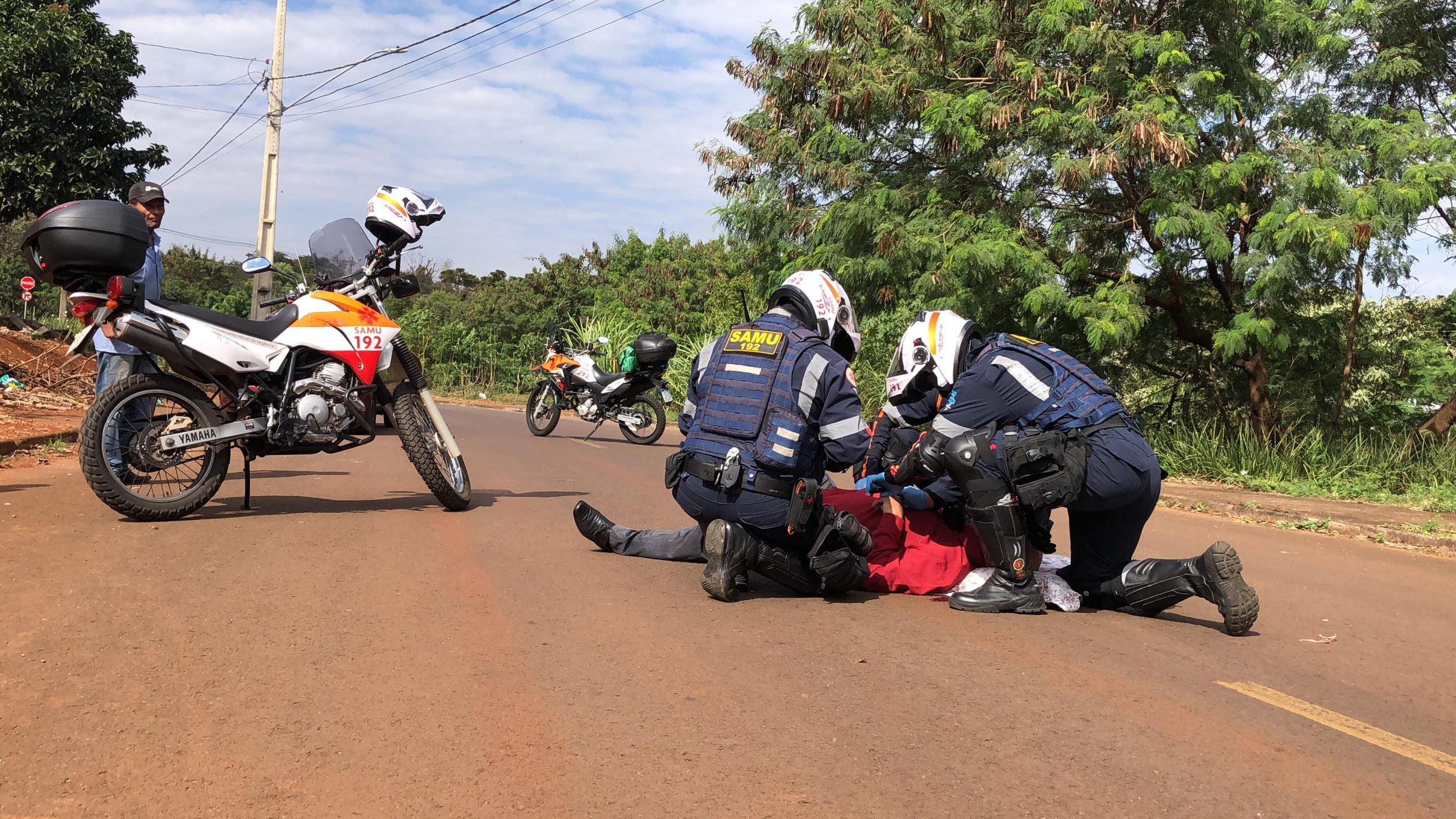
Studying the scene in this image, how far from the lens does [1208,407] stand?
16156 mm

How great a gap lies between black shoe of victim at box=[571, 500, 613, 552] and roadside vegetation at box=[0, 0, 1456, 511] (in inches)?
325

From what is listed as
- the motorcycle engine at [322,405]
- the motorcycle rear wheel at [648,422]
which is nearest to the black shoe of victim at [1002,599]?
the motorcycle engine at [322,405]

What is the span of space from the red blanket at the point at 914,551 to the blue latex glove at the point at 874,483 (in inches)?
6.1

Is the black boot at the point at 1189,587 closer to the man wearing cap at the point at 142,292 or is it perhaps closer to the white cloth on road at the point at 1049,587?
the white cloth on road at the point at 1049,587

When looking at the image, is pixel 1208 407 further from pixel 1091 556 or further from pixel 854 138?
pixel 1091 556

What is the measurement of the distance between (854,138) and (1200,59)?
16.3 ft

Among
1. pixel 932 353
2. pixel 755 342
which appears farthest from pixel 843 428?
pixel 932 353

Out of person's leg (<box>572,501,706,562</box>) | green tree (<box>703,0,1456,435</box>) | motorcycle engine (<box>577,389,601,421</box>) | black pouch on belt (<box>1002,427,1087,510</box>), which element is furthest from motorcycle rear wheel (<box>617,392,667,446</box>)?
black pouch on belt (<box>1002,427,1087,510</box>)

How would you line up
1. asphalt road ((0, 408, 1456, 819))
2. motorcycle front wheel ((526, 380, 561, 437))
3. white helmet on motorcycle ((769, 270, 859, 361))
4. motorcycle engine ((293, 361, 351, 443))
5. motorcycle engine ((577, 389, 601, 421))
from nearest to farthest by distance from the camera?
asphalt road ((0, 408, 1456, 819)) → white helmet on motorcycle ((769, 270, 859, 361)) → motorcycle engine ((293, 361, 351, 443)) → motorcycle front wheel ((526, 380, 561, 437)) → motorcycle engine ((577, 389, 601, 421))

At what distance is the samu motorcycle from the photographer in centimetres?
626

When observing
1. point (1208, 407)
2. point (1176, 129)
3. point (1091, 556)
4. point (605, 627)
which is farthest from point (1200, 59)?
point (605, 627)

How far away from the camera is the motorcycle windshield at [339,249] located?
7.73m

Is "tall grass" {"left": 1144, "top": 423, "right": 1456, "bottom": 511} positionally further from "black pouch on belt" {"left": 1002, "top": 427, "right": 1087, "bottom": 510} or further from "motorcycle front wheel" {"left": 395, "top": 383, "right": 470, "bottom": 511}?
"motorcycle front wheel" {"left": 395, "top": 383, "right": 470, "bottom": 511}

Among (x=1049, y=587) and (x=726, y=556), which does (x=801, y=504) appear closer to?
(x=726, y=556)
